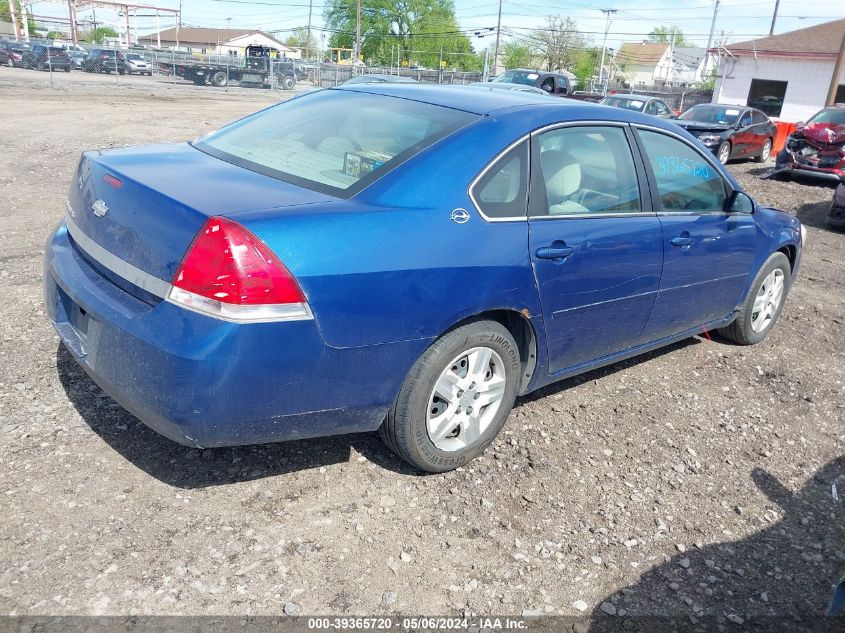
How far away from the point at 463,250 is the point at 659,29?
132 metres

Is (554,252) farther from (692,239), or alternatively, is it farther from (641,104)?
(641,104)

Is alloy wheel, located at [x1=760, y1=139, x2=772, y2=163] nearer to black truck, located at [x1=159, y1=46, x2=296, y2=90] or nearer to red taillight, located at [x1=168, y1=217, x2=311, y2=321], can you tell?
red taillight, located at [x1=168, y1=217, x2=311, y2=321]

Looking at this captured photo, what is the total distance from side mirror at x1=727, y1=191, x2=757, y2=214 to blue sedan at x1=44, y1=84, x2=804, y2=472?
1.39ft

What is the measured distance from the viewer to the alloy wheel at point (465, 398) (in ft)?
10.6

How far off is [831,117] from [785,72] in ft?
82.3

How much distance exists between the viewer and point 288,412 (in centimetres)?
276

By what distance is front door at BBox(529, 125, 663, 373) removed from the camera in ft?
11.3

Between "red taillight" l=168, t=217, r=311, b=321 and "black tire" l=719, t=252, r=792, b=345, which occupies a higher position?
"red taillight" l=168, t=217, r=311, b=321

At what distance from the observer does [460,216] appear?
306 cm

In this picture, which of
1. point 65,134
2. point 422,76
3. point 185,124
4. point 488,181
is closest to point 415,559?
point 488,181

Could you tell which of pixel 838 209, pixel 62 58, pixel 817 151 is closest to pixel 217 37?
pixel 62 58

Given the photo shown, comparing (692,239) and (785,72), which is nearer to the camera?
(692,239)

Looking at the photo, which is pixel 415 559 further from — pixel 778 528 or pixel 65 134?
pixel 65 134

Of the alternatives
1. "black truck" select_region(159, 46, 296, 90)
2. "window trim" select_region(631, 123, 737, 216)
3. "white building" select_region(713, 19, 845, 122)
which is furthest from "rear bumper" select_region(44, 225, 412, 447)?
"white building" select_region(713, 19, 845, 122)
